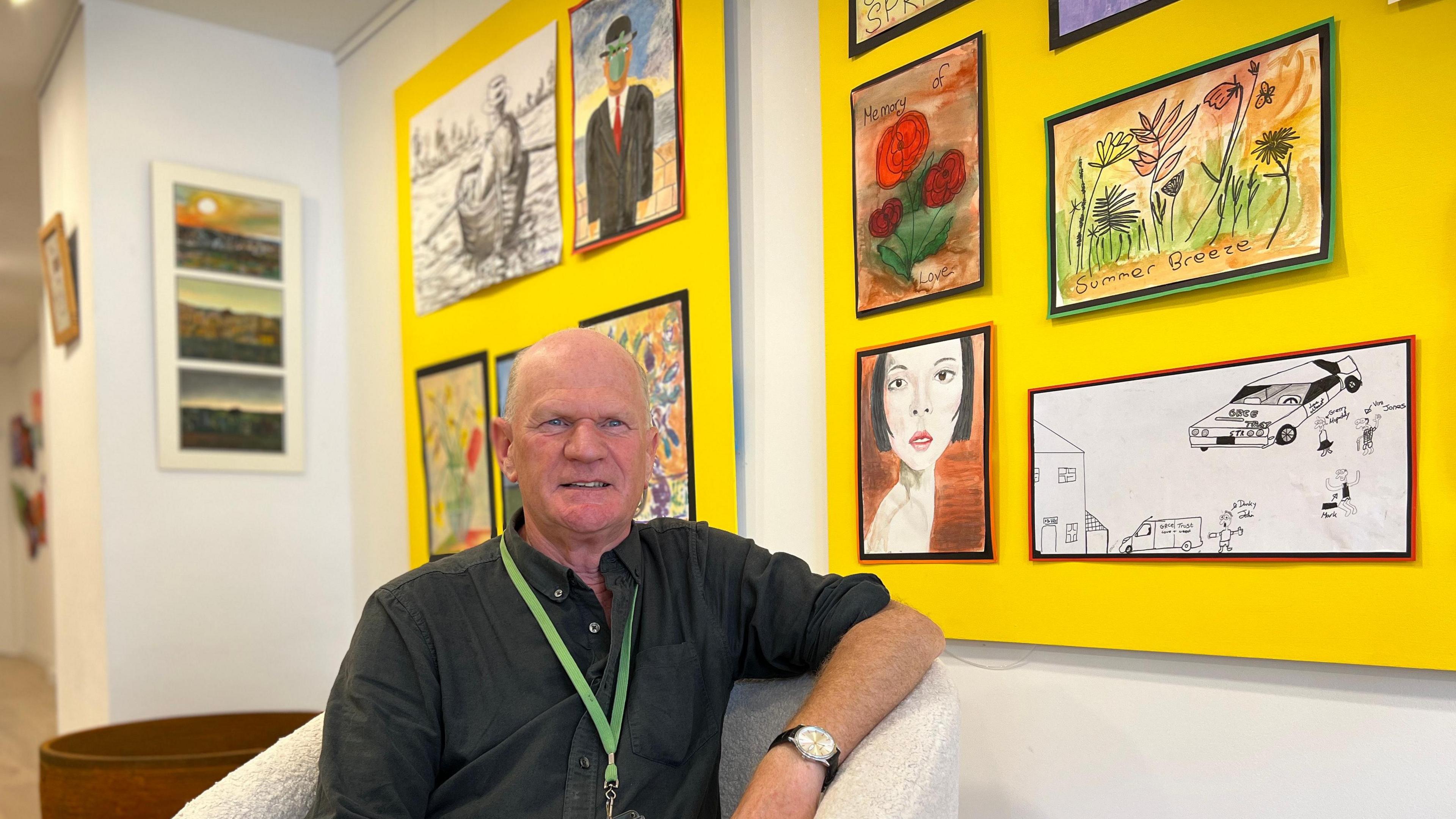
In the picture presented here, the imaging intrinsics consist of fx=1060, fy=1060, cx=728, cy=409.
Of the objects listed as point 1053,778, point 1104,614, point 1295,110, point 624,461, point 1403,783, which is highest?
point 1295,110

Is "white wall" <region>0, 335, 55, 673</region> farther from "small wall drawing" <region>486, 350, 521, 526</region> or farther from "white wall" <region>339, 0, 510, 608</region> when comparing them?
"small wall drawing" <region>486, 350, 521, 526</region>

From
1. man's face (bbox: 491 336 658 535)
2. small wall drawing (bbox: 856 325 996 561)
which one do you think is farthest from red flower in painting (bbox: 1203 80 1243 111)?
man's face (bbox: 491 336 658 535)

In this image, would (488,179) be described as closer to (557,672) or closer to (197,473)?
(197,473)

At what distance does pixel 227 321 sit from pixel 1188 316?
3.54 meters

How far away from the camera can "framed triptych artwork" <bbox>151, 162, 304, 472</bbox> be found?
391 centimetres

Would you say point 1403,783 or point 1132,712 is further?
point 1132,712

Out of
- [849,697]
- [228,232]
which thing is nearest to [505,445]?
[849,697]

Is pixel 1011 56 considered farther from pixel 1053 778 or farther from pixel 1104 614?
pixel 1053 778

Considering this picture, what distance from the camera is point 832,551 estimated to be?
222 centimetres

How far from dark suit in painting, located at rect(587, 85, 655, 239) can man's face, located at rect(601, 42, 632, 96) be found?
3 centimetres

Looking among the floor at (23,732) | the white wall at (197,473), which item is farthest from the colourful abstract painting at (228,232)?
the floor at (23,732)

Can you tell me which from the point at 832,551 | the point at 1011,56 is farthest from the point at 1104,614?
the point at 1011,56

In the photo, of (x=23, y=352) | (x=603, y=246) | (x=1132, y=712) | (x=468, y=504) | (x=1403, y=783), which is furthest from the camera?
(x=23, y=352)

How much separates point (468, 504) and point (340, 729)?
1886mm
